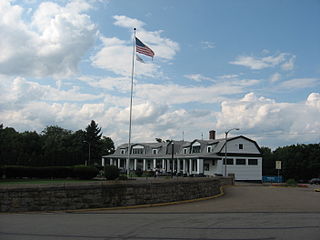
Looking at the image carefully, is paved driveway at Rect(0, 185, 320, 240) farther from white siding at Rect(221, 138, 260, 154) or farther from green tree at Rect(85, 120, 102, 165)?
green tree at Rect(85, 120, 102, 165)

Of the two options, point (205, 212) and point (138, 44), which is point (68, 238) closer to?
point (205, 212)

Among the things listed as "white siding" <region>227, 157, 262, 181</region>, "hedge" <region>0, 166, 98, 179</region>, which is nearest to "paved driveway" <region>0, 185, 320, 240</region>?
"hedge" <region>0, 166, 98, 179</region>

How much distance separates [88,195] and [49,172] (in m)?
27.1

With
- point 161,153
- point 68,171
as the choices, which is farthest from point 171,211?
point 161,153

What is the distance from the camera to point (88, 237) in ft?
30.5

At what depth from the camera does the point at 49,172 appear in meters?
41.5

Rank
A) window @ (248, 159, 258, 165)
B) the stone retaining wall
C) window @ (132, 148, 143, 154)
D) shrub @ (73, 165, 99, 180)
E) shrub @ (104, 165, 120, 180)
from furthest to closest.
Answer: window @ (132, 148, 143, 154) < window @ (248, 159, 258, 165) < shrub @ (73, 165, 99, 180) < shrub @ (104, 165, 120, 180) < the stone retaining wall

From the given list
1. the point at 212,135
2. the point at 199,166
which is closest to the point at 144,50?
the point at 199,166

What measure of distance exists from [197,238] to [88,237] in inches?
102

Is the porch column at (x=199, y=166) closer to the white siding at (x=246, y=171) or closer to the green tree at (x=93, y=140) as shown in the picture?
the white siding at (x=246, y=171)

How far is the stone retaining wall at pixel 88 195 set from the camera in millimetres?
14883

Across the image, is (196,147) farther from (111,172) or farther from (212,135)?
(111,172)

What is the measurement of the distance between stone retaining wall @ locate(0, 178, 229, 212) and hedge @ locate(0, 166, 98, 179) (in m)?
22.0

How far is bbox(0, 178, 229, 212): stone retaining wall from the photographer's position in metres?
14.9
